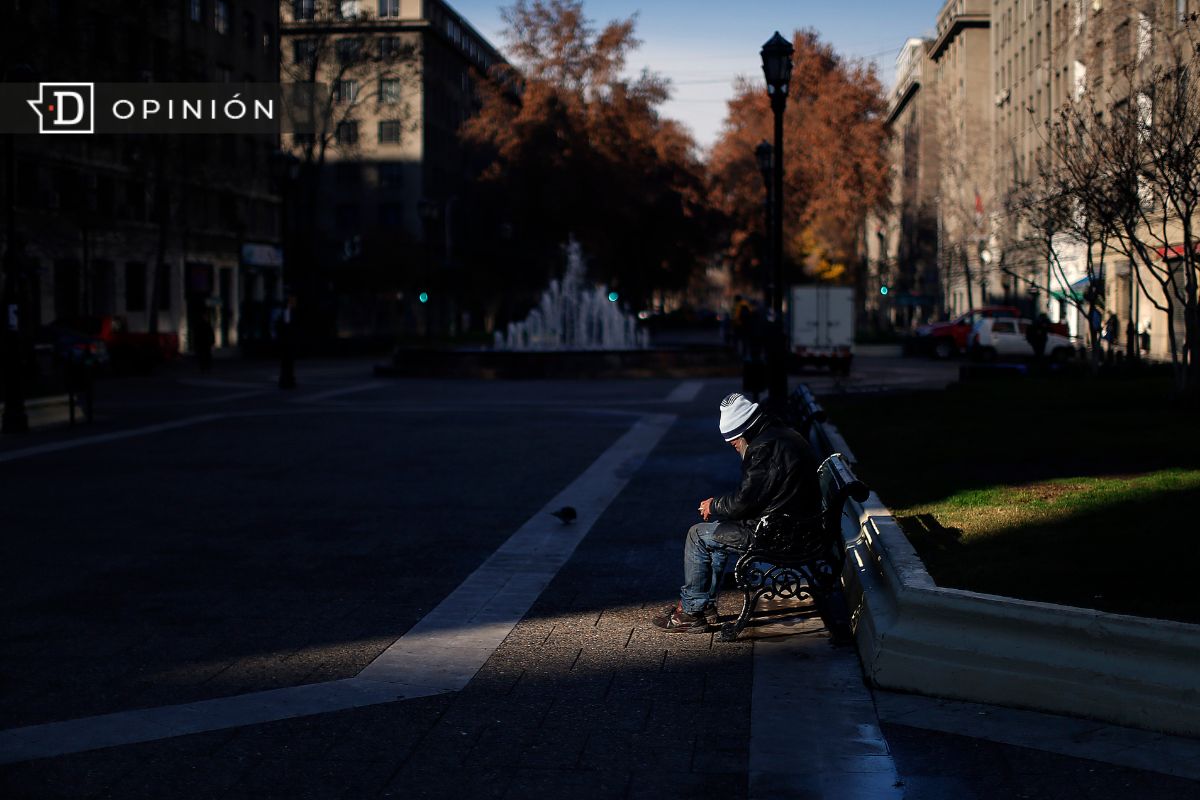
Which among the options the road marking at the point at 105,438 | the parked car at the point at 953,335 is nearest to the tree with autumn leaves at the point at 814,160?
the parked car at the point at 953,335

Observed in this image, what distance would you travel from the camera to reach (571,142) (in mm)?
64062

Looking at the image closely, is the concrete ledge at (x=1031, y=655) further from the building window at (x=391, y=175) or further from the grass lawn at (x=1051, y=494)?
the building window at (x=391, y=175)

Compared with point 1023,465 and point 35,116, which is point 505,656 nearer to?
point 1023,465

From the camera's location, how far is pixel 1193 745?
215 inches

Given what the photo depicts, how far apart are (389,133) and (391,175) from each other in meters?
2.56

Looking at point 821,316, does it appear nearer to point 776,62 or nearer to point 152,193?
point 776,62

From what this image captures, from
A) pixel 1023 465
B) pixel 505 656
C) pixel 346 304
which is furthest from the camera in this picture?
pixel 346 304

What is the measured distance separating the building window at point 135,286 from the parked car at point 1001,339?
105ft

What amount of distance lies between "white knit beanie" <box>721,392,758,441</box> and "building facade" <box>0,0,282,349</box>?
28333mm

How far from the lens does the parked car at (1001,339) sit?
159ft

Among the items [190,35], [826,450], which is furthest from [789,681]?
[190,35]

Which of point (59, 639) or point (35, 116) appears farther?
point (35, 116)

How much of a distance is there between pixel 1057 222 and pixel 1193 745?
71.2 ft

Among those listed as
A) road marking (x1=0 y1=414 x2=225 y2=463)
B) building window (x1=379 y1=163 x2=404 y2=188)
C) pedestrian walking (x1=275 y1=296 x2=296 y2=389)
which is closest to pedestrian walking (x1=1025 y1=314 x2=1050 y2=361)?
pedestrian walking (x1=275 y1=296 x2=296 y2=389)
